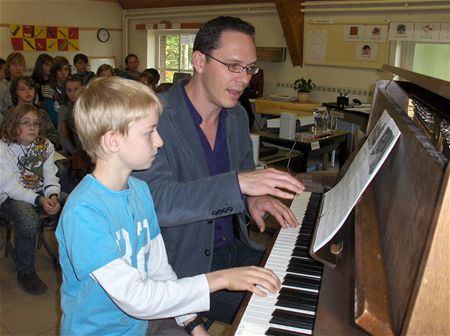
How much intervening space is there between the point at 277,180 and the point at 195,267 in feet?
2.01

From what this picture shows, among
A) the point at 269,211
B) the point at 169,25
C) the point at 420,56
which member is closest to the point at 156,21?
the point at 169,25

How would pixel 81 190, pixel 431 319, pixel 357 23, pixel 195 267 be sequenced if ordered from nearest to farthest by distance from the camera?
pixel 431 319, pixel 81 190, pixel 195 267, pixel 357 23

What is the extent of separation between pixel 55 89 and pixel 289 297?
16.6ft

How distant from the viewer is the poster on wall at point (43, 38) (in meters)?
8.70

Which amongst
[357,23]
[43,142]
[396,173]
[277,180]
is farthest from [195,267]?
[357,23]

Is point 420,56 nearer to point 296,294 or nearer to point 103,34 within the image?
point 296,294

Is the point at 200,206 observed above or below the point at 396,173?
below

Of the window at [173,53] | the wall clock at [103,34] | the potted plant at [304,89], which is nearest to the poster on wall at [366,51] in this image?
the potted plant at [304,89]

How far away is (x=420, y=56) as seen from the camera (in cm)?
626

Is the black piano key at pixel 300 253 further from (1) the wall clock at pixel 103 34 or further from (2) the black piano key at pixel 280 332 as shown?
(1) the wall clock at pixel 103 34

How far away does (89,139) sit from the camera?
1.26 m

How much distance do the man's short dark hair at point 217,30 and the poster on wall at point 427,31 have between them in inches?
191

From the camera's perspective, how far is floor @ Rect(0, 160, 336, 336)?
256 centimetres

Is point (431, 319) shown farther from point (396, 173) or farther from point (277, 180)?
point (277, 180)
